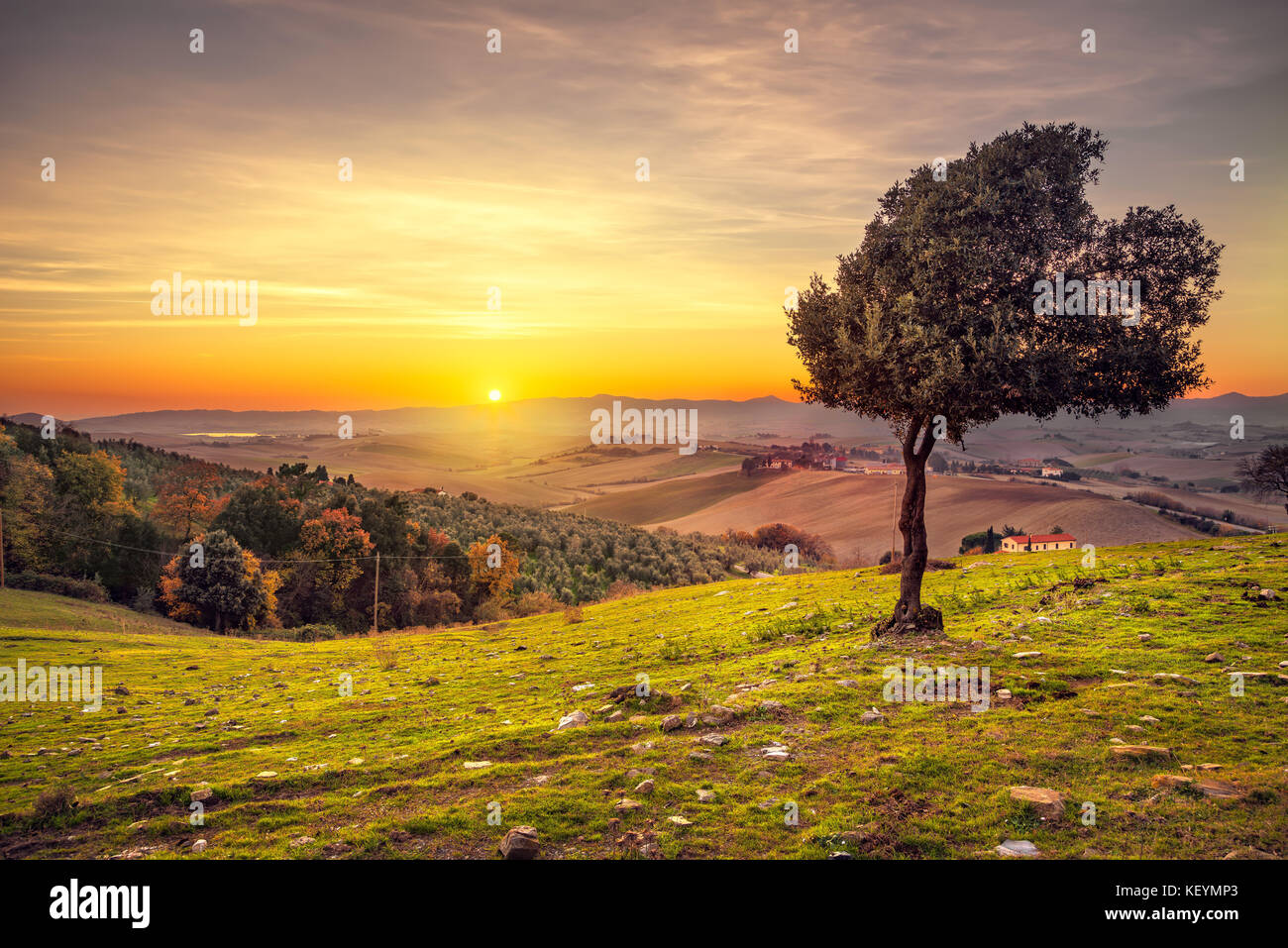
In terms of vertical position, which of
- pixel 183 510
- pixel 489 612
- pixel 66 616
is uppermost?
pixel 183 510

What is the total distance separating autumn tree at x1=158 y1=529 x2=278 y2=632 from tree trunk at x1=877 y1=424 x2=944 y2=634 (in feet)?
165

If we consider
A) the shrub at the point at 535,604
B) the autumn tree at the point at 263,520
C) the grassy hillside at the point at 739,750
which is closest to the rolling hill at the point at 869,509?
the shrub at the point at 535,604

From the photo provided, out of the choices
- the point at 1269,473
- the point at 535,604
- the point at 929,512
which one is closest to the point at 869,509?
the point at 929,512

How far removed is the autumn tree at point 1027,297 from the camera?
49.0 feet

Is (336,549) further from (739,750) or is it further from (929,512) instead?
(929,512)

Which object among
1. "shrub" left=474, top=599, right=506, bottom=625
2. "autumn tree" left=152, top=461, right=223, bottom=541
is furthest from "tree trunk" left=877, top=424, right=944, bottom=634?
"autumn tree" left=152, top=461, right=223, bottom=541

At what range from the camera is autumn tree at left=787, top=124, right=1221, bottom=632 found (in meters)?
14.9

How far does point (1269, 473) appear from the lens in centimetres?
3753

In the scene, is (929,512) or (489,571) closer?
(489,571)

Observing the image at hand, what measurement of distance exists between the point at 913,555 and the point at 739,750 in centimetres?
905
